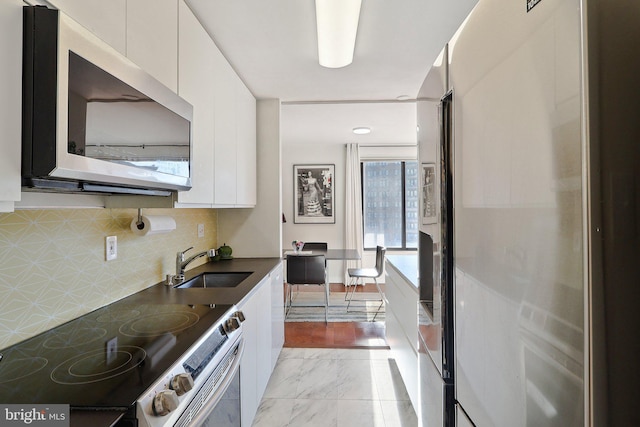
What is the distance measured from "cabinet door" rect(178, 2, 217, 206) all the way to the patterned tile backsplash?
370 mm

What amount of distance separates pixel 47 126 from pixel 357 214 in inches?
197

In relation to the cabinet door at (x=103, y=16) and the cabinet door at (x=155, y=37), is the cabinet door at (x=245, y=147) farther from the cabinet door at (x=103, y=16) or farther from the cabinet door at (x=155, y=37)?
the cabinet door at (x=103, y=16)

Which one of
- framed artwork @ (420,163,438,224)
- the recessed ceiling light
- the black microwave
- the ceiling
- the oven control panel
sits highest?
the recessed ceiling light

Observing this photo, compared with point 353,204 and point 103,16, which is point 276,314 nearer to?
point 103,16

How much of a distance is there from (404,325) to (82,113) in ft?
6.69

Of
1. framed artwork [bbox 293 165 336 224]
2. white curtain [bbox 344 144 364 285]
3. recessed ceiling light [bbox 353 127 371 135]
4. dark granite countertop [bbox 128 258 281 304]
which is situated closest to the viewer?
dark granite countertop [bbox 128 258 281 304]

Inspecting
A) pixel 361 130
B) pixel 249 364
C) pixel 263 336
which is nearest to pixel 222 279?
pixel 263 336

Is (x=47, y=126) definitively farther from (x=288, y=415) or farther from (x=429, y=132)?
(x=288, y=415)

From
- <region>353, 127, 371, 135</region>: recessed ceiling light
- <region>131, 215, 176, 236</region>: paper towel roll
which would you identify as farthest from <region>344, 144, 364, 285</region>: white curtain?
<region>131, 215, 176, 236</region>: paper towel roll

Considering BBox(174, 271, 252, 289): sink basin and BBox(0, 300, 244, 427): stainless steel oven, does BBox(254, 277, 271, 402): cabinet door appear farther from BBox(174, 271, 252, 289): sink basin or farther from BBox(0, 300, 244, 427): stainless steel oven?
BBox(0, 300, 244, 427): stainless steel oven

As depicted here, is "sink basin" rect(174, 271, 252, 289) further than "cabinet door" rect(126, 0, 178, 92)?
Yes

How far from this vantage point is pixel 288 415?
2102 millimetres

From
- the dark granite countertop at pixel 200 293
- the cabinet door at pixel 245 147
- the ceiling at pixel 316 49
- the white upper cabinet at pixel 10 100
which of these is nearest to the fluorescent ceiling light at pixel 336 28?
the ceiling at pixel 316 49

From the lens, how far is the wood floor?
3172mm
